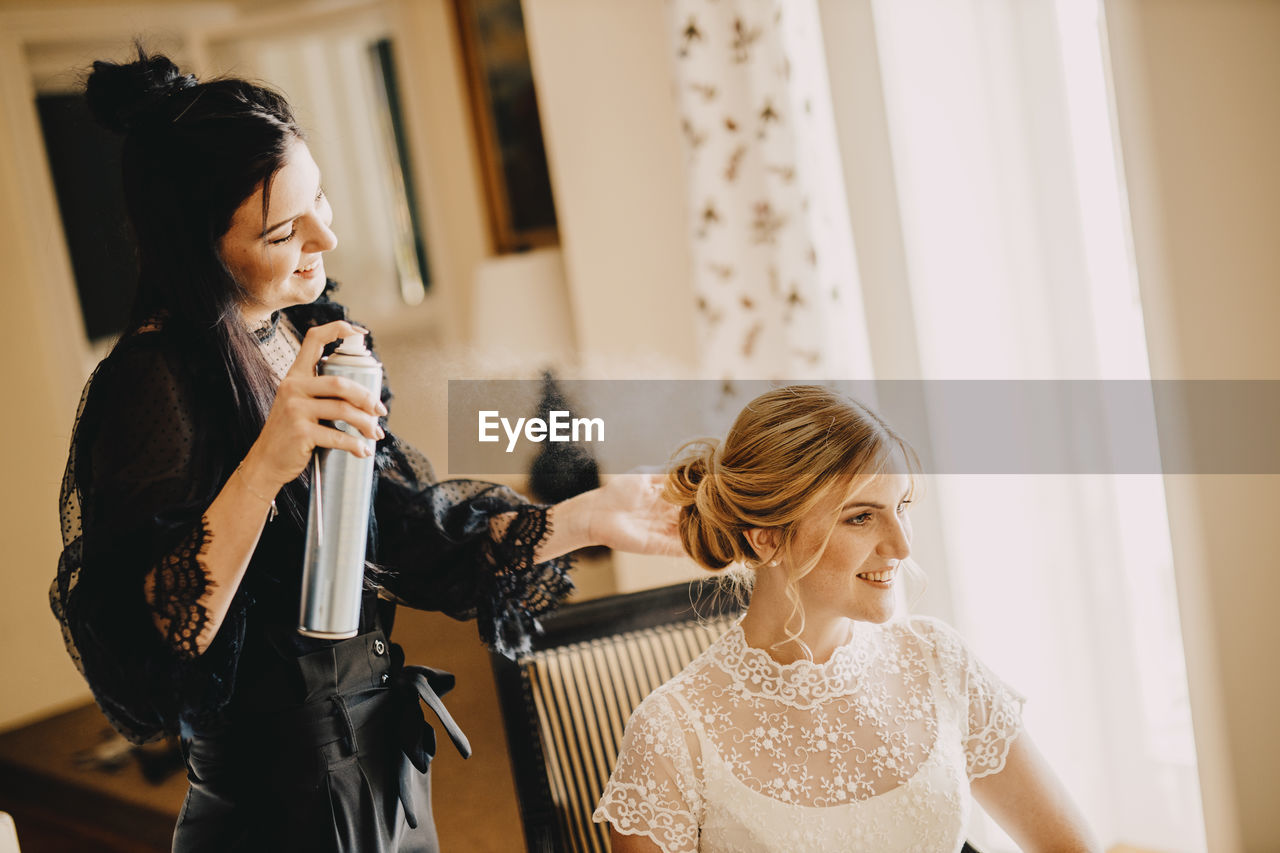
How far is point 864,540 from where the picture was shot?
110 cm

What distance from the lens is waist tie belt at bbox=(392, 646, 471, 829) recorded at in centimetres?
102

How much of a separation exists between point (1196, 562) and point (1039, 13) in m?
0.98

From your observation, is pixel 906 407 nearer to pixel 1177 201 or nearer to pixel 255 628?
pixel 1177 201

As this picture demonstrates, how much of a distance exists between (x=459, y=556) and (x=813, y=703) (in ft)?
1.49

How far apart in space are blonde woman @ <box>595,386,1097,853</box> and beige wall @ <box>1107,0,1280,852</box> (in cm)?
46

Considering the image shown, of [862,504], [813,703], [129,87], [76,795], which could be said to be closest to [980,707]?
[813,703]

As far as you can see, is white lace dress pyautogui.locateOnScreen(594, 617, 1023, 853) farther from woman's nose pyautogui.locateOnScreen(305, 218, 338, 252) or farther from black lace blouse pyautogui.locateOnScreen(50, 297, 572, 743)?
woman's nose pyautogui.locateOnScreen(305, 218, 338, 252)

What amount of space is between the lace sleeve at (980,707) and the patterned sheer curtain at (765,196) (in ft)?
2.90

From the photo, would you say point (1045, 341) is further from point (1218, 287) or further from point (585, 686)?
point (585, 686)

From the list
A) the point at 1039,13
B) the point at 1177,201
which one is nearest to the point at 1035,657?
the point at 1177,201

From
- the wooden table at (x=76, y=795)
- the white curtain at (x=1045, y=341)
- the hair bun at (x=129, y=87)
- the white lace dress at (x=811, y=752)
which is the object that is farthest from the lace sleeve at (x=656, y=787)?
the wooden table at (x=76, y=795)

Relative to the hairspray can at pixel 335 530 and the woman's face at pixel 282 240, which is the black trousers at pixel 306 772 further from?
the woman's face at pixel 282 240

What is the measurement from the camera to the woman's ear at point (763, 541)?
112cm

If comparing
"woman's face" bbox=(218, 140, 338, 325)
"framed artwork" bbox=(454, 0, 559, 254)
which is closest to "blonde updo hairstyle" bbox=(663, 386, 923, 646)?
"woman's face" bbox=(218, 140, 338, 325)
